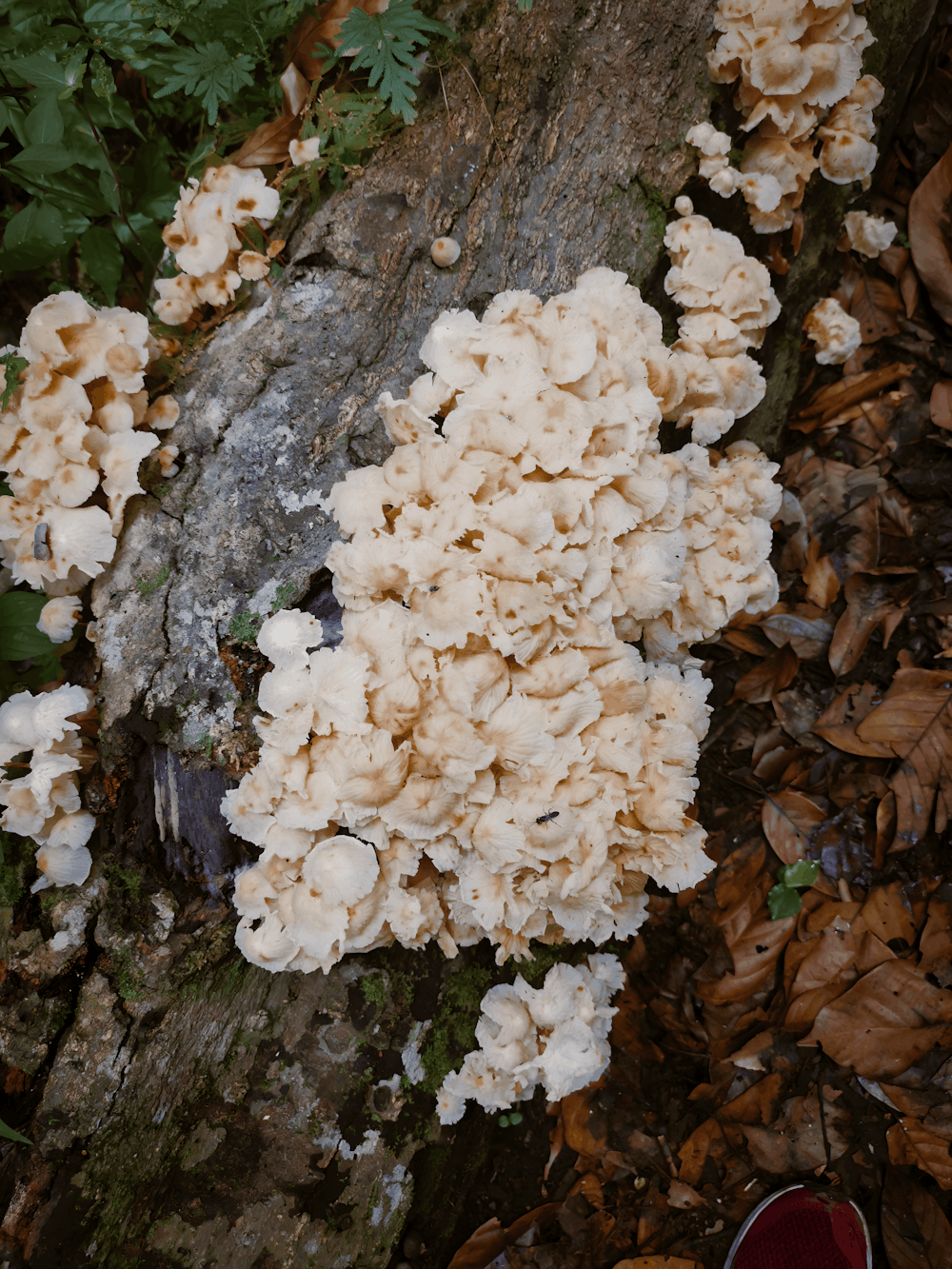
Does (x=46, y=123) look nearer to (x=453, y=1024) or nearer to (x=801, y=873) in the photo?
(x=453, y=1024)

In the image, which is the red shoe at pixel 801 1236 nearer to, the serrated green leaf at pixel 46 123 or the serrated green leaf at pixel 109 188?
the serrated green leaf at pixel 109 188

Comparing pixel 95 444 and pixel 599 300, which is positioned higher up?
pixel 95 444

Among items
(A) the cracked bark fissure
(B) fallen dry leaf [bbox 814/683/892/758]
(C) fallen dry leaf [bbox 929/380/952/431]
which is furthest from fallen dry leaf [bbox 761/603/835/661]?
(A) the cracked bark fissure

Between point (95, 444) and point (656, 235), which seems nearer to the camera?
point (95, 444)

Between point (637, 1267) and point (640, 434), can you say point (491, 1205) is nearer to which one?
point (637, 1267)

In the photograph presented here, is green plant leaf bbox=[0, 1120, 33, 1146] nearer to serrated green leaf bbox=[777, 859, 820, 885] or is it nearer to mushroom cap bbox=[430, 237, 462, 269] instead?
mushroom cap bbox=[430, 237, 462, 269]

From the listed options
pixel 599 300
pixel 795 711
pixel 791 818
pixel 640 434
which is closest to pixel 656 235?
pixel 599 300

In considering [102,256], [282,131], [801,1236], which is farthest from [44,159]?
[801,1236]
